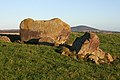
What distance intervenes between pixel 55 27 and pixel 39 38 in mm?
4037

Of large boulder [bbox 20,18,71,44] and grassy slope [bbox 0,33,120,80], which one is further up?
large boulder [bbox 20,18,71,44]

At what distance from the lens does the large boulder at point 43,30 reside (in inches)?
1820

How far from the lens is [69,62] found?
30141 millimetres

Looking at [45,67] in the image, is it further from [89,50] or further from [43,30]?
[43,30]

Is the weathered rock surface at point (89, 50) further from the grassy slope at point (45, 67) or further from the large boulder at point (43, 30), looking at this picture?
the large boulder at point (43, 30)

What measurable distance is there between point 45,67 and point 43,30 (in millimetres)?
19289

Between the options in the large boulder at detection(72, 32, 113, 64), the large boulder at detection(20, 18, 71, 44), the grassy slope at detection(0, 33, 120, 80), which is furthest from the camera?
the large boulder at detection(20, 18, 71, 44)

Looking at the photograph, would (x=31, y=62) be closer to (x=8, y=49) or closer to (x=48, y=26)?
(x=8, y=49)

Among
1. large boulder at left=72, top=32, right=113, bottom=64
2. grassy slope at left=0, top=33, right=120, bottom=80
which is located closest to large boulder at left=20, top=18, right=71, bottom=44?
large boulder at left=72, top=32, right=113, bottom=64

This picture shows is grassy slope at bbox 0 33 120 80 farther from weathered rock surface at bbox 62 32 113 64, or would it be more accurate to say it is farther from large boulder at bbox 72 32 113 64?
large boulder at bbox 72 32 113 64

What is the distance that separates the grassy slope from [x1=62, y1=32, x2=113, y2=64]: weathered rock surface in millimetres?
1501

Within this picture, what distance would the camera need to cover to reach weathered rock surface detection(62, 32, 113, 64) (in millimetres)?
33406

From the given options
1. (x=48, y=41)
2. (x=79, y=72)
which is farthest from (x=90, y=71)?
(x=48, y=41)

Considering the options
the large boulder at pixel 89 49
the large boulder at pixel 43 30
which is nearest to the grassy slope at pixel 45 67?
the large boulder at pixel 89 49
